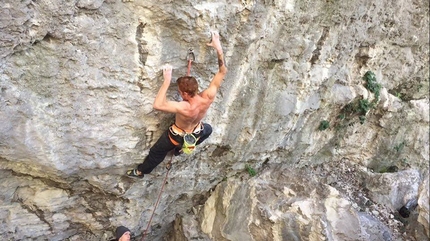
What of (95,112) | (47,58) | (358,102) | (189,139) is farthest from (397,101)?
(47,58)

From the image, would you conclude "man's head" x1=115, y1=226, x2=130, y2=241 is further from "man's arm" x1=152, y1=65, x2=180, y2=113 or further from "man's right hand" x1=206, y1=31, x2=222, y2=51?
"man's right hand" x1=206, y1=31, x2=222, y2=51

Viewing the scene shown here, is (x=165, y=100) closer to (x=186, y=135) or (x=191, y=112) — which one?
(x=191, y=112)

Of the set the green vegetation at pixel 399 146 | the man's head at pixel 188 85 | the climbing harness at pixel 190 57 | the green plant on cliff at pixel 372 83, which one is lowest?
the green vegetation at pixel 399 146

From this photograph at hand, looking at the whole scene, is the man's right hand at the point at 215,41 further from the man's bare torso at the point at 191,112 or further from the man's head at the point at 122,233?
the man's head at the point at 122,233

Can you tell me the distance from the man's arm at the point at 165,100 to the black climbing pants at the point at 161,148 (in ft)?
1.86

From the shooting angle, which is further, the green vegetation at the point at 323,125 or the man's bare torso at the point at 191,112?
the green vegetation at the point at 323,125

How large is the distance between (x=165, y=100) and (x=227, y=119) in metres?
1.50

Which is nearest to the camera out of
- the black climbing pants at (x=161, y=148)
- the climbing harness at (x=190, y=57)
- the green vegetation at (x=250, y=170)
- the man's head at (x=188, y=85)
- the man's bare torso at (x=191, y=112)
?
the man's head at (x=188, y=85)

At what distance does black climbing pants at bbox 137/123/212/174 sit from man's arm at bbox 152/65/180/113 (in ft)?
1.86

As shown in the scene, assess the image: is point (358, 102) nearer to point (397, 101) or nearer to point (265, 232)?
point (397, 101)

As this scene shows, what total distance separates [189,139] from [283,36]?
1.95 metres

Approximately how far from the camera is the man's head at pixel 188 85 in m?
3.86

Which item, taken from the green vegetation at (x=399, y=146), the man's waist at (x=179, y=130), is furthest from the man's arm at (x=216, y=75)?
the green vegetation at (x=399, y=146)

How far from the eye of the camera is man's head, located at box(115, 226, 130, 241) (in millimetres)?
5011
